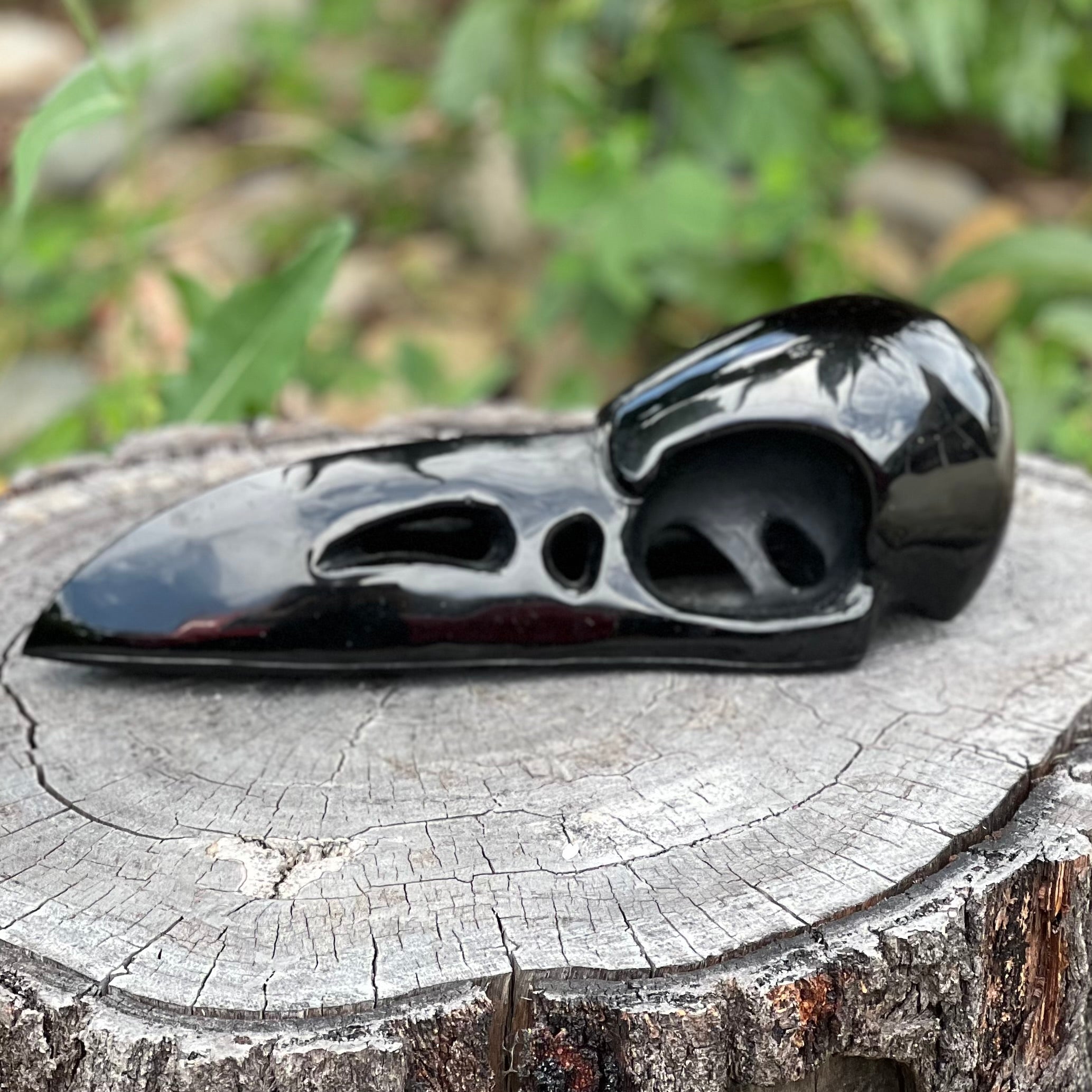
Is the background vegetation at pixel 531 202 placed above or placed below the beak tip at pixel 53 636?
above

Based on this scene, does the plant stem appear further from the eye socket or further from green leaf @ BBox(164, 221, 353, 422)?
the eye socket

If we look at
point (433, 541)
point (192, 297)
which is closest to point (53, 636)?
point (433, 541)

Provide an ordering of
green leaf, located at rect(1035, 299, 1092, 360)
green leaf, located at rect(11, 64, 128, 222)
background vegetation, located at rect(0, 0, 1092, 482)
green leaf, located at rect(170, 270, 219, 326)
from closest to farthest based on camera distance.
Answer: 1. green leaf, located at rect(11, 64, 128, 222)
2. green leaf, located at rect(170, 270, 219, 326)
3. green leaf, located at rect(1035, 299, 1092, 360)
4. background vegetation, located at rect(0, 0, 1092, 482)

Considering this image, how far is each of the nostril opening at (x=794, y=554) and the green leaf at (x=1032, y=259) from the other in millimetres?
2089

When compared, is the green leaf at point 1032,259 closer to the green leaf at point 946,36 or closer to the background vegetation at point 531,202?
the background vegetation at point 531,202

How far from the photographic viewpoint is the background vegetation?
3443 millimetres

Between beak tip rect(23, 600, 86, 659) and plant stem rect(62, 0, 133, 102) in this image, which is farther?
plant stem rect(62, 0, 133, 102)

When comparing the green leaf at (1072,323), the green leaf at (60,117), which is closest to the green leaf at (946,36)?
the green leaf at (1072,323)

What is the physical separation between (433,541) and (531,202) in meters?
1.93

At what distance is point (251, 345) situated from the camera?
2781 mm

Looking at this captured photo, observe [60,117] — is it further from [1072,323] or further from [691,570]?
[1072,323]

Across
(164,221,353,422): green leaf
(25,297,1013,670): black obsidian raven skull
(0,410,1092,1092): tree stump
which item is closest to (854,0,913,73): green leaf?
(164,221,353,422): green leaf

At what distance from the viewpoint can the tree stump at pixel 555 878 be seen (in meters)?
1.27

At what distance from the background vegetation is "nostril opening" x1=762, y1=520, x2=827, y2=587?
42.7 inches
